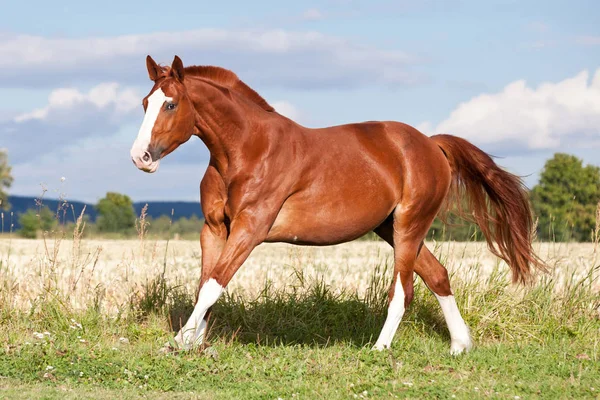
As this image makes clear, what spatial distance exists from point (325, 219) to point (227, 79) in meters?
1.72

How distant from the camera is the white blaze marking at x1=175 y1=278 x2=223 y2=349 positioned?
279 inches

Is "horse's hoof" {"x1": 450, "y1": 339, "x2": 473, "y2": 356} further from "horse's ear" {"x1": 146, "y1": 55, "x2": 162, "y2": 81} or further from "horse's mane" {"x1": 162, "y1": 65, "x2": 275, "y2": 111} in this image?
"horse's ear" {"x1": 146, "y1": 55, "x2": 162, "y2": 81}

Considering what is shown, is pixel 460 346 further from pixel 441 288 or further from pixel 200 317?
pixel 200 317

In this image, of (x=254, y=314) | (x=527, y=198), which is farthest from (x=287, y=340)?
(x=527, y=198)

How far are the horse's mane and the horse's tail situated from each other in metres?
2.55

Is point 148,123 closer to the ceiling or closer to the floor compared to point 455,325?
closer to the ceiling

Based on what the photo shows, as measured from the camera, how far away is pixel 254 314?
909 cm

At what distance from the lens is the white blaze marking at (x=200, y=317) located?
709 cm

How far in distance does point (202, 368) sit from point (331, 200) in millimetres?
2046

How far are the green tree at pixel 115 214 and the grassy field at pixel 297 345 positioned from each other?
31.3 metres

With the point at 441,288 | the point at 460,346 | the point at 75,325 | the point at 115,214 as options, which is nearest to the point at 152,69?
the point at 75,325

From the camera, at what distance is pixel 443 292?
8664 mm

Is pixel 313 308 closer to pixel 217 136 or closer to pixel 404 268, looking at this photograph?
pixel 404 268

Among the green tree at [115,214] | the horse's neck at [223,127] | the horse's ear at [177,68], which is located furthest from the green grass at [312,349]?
the green tree at [115,214]
